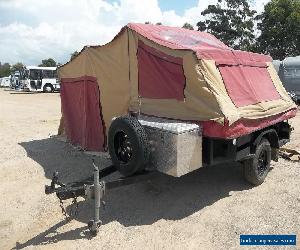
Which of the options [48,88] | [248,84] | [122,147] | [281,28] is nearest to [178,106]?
[122,147]

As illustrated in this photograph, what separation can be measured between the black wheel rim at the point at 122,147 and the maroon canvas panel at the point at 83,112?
228 cm

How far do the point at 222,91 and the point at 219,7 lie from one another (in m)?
42.4

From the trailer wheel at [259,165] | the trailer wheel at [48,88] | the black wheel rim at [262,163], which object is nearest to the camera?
the trailer wheel at [259,165]

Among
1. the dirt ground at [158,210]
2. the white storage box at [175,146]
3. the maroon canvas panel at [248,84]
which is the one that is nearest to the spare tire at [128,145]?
the white storage box at [175,146]

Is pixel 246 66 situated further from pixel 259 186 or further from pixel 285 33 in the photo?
pixel 285 33

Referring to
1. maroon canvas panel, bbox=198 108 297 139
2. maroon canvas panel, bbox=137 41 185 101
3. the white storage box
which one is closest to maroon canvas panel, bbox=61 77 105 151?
maroon canvas panel, bbox=137 41 185 101

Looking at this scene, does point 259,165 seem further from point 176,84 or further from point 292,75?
point 292,75

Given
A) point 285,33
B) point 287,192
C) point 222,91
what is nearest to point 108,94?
point 222,91

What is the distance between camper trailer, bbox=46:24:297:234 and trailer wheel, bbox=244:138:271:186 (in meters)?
0.02

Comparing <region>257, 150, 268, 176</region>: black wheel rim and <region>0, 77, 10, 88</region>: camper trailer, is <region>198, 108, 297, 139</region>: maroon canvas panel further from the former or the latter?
<region>0, 77, 10, 88</region>: camper trailer

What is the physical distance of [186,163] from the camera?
5.79m

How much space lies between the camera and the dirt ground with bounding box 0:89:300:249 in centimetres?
532

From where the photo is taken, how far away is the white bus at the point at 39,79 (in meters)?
35.4

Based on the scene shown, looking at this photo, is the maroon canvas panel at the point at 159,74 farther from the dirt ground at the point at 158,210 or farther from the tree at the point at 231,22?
the tree at the point at 231,22
